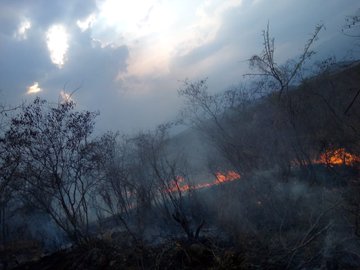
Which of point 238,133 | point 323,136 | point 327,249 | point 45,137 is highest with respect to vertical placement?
point 45,137

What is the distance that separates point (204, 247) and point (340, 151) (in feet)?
30.3

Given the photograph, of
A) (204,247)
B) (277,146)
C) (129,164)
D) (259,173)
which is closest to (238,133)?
(277,146)

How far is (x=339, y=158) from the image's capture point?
15641mm

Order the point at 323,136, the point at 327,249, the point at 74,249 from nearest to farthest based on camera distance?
the point at 327,249 < the point at 74,249 < the point at 323,136

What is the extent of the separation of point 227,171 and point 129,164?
23.5 feet

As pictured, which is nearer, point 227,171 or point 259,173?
point 259,173

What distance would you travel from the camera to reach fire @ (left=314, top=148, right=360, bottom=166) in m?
14.6

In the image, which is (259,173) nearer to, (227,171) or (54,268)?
(227,171)

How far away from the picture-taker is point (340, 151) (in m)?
15.4

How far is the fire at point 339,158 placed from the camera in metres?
14.6

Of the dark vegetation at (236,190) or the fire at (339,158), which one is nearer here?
the dark vegetation at (236,190)

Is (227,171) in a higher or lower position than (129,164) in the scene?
lower

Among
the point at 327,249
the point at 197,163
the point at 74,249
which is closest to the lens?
the point at 327,249

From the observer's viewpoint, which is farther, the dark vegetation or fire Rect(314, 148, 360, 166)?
fire Rect(314, 148, 360, 166)
